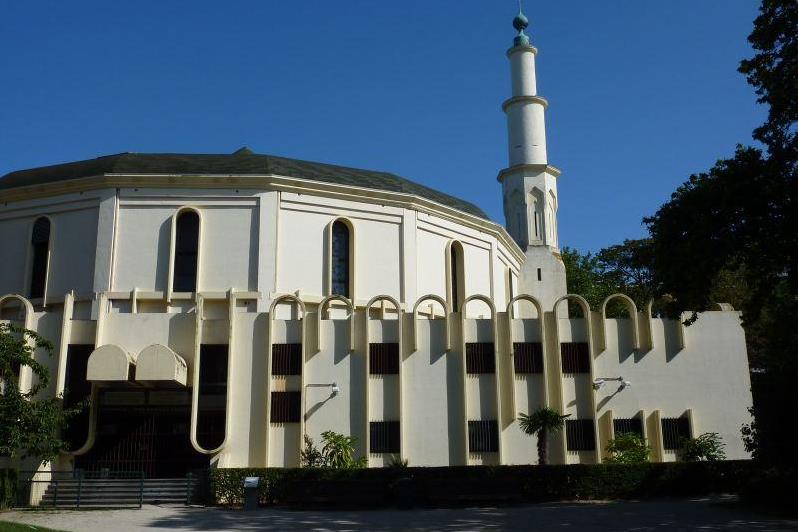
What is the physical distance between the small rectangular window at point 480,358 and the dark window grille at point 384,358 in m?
2.77

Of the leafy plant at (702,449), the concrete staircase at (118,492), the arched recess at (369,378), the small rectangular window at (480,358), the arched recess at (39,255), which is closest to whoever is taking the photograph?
the concrete staircase at (118,492)

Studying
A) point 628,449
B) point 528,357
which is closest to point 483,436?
point 528,357

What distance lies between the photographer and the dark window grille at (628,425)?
2873 cm

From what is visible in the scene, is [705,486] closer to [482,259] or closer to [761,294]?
[761,294]

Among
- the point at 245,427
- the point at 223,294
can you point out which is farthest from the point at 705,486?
the point at 223,294

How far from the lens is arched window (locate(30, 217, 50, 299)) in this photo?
32.8 meters

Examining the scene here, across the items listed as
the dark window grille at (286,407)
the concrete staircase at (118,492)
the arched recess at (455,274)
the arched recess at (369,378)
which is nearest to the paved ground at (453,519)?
the concrete staircase at (118,492)

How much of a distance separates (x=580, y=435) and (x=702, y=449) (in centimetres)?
426

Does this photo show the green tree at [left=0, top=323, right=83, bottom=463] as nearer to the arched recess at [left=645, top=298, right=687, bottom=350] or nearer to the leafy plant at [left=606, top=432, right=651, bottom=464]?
the leafy plant at [left=606, top=432, right=651, bottom=464]

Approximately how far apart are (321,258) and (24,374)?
1211 centimetres

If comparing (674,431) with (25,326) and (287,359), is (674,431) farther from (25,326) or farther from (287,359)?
(25,326)

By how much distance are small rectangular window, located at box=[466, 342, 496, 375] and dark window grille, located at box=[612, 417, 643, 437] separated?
4.96 metres

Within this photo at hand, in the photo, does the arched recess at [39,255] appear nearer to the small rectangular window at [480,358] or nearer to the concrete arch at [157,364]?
the concrete arch at [157,364]

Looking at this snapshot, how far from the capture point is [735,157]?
20.2 meters
